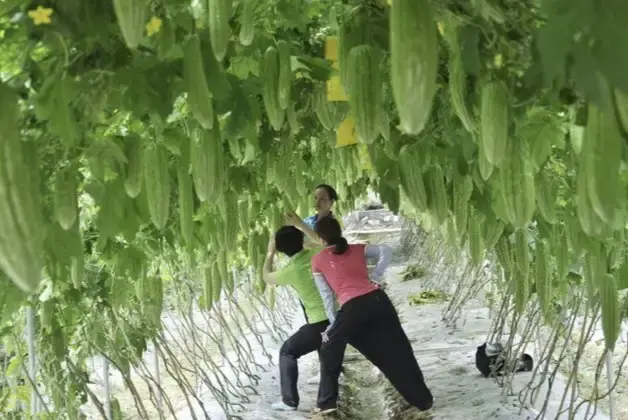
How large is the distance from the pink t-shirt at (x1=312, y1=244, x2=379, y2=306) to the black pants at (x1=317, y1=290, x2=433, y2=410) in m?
0.06

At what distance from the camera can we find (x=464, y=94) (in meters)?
2.21

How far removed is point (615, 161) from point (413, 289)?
12.8 metres

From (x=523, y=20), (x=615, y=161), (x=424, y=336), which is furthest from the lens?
(x=424, y=336)

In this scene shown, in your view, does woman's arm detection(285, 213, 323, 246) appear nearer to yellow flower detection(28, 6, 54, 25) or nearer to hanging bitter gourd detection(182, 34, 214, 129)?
hanging bitter gourd detection(182, 34, 214, 129)

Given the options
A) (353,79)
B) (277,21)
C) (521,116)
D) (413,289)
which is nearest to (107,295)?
(277,21)

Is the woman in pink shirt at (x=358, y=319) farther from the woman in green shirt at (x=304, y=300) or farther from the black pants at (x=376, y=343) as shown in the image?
the woman in green shirt at (x=304, y=300)

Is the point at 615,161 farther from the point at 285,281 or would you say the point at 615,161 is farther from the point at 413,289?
the point at 413,289

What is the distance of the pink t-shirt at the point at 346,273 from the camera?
18.1 feet

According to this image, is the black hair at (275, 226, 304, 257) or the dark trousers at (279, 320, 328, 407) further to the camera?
the dark trousers at (279, 320, 328, 407)

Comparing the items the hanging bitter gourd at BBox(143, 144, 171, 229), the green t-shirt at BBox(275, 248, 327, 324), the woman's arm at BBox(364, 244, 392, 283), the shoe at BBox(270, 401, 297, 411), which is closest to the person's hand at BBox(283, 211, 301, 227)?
the green t-shirt at BBox(275, 248, 327, 324)

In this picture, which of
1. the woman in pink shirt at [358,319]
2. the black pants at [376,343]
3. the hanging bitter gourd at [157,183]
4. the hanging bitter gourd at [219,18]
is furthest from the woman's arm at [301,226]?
the hanging bitter gourd at [219,18]

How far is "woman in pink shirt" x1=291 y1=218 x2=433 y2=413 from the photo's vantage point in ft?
18.1

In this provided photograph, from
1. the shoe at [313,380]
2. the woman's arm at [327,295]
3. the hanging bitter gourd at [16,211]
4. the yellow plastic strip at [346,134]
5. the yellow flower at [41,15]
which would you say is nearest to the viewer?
the hanging bitter gourd at [16,211]

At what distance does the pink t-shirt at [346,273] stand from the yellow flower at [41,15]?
397 centimetres
